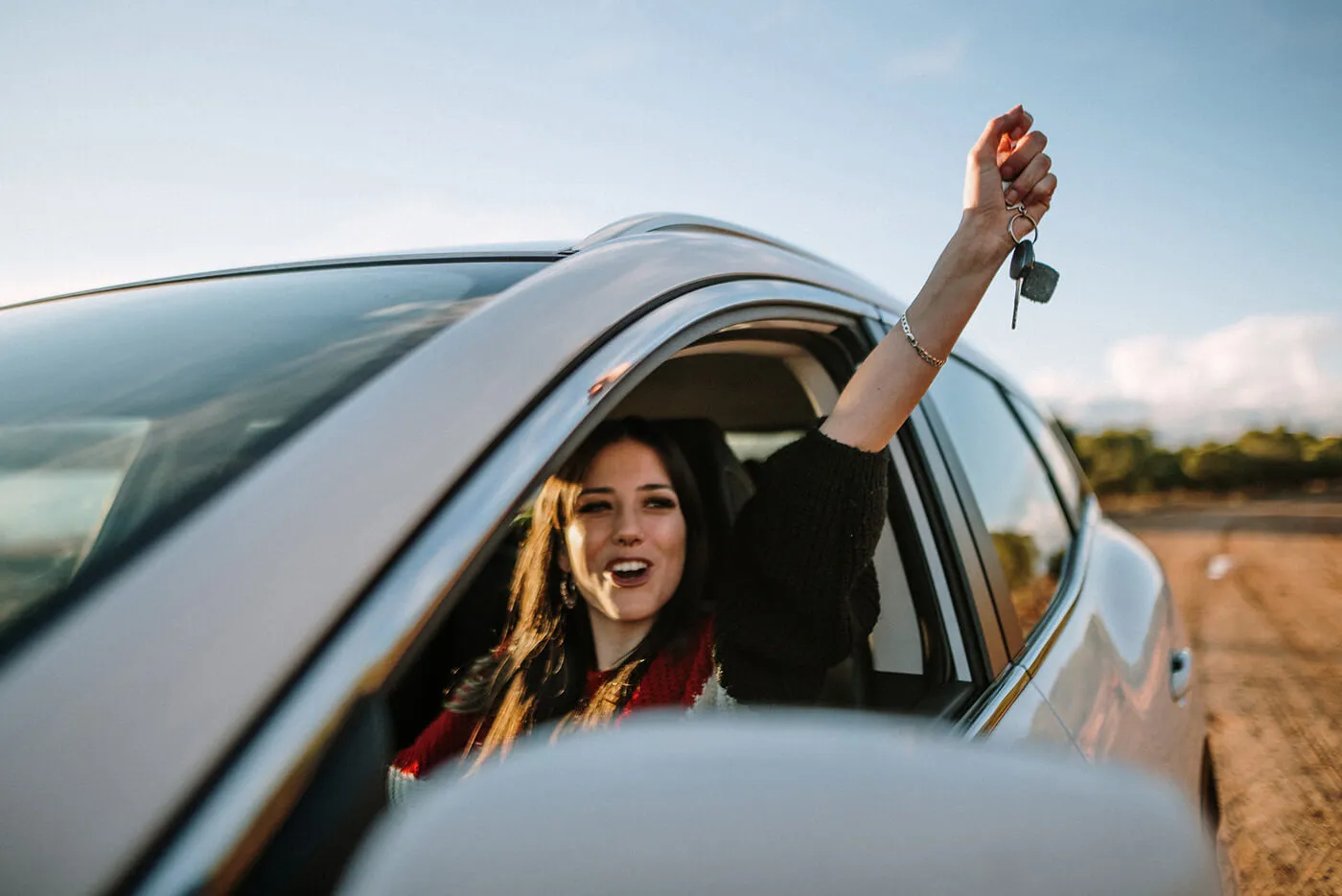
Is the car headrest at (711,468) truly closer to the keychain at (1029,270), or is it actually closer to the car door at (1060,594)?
the car door at (1060,594)

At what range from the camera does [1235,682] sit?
581 cm

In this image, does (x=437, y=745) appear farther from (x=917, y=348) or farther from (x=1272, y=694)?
(x=1272, y=694)

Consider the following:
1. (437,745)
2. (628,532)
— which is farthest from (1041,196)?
(437,745)

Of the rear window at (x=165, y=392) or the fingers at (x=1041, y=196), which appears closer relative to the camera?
the rear window at (x=165, y=392)

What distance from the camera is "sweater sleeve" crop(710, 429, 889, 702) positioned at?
1.61m

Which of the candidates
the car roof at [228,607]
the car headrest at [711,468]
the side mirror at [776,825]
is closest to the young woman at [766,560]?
the car headrest at [711,468]

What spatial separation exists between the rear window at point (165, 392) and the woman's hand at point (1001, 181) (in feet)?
2.98

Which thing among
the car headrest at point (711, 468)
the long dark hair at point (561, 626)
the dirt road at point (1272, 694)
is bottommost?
the dirt road at point (1272, 694)

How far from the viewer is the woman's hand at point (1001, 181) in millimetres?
1649

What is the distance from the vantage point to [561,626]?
71.9 inches

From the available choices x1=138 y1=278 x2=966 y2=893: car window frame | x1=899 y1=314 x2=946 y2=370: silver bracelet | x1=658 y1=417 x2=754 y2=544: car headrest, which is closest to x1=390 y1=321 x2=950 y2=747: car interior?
x1=658 y1=417 x2=754 y2=544: car headrest

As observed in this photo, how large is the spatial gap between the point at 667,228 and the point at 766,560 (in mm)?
627

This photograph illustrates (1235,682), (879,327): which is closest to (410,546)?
(879,327)

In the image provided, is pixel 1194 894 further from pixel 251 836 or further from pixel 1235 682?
pixel 1235 682
